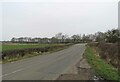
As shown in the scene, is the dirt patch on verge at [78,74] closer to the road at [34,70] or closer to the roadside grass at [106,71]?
the road at [34,70]

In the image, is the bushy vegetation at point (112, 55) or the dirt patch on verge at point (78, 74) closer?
the dirt patch on verge at point (78, 74)

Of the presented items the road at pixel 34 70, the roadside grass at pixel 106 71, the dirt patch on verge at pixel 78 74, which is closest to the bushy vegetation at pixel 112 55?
the roadside grass at pixel 106 71

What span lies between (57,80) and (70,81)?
0.71 m

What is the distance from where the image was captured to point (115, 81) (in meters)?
12.7

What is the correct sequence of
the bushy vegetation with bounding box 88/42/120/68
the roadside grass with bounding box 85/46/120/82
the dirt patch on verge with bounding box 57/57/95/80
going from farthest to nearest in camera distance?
the bushy vegetation with bounding box 88/42/120/68
the roadside grass with bounding box 85/46/120/82
the dirt patch on verge with bounding box 57/57/95/80

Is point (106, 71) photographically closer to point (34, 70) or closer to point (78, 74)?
point (78, 74)

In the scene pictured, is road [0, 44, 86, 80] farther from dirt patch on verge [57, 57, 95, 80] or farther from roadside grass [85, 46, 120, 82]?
roadside grass [85, 46, 120, 82]

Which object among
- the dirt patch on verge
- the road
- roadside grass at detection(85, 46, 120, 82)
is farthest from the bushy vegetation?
the dirt patch on verge

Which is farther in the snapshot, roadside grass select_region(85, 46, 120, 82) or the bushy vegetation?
the bushy vegetation

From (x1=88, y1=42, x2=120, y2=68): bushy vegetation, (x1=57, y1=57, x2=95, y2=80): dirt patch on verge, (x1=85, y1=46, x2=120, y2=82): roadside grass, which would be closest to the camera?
(x1=57, y1=57, x2=95, y2=80): dirt patch on verge

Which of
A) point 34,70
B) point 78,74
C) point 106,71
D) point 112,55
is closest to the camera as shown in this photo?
point 78,74

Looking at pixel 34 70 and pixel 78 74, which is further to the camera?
pixel 34 70

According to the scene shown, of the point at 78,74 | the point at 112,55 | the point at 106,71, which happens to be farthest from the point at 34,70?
the point at 112,55

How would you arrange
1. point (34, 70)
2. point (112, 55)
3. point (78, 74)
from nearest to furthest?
point (78, 74)
point (34, 70)
point (112, 55)
